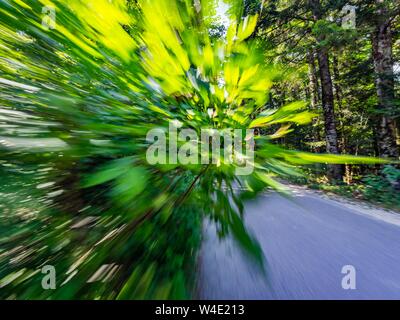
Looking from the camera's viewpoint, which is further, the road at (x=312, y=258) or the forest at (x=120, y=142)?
the road at (x=312, y=258)

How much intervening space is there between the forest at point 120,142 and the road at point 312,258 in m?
0.13

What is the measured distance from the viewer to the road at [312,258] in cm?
220

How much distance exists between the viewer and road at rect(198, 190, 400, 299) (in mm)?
2199

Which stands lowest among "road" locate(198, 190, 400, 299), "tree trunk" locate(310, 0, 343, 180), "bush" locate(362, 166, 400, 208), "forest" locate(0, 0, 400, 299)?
"road" locate(198, 190, 400, 299)

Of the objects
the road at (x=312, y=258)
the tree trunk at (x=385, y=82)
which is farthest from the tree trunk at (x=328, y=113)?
the road at (x=312, y=258)

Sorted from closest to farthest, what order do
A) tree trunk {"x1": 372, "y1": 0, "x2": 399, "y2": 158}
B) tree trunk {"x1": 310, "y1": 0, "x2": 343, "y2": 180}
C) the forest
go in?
1. the forest
2. tree trunk {"x1": 372, "y1": 0, "x2": 399, "y2": 158}
3. tree trunk {"x1": 310, "y1": 0, "x2": 343, "y2": 180}

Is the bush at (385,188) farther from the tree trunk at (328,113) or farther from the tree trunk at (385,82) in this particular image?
the tree trunk at (328,113)

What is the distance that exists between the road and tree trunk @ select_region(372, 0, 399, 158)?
2.39 m

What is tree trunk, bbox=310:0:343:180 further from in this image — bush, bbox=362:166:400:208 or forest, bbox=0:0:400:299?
forest, bbox=0:0:400:299

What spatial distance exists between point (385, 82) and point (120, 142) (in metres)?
8.11

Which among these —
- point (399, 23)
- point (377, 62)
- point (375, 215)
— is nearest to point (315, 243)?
point (375, 215)

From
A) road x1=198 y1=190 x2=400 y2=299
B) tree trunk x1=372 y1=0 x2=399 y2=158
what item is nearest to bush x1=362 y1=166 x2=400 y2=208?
tree trunk x1=372 y1=0 x2=399 y2=158
